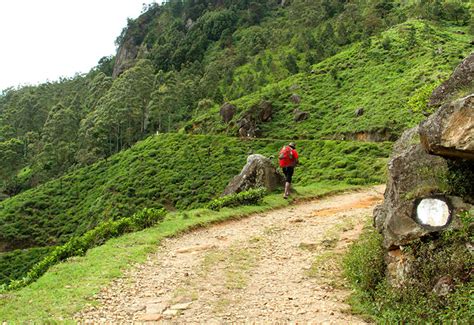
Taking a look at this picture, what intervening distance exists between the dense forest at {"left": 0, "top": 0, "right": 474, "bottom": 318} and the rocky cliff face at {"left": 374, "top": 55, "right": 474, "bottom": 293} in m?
11.0

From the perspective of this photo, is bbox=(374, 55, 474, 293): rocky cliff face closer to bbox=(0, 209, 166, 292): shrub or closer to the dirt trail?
the dirt trail

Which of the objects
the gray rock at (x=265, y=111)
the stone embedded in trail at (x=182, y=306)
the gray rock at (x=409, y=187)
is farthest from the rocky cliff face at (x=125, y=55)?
the stone embedded in trail at (x=182, y=306)

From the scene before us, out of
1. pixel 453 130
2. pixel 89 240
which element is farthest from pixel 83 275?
pixel 453 130

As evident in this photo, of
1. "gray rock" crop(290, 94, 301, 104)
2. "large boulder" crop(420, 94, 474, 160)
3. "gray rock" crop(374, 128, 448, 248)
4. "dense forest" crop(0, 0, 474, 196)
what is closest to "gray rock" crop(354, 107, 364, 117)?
"dense forest" crop(0, 0, 474, 196)

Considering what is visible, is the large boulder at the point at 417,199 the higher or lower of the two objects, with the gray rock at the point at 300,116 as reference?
higher

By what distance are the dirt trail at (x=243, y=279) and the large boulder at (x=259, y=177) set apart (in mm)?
6951

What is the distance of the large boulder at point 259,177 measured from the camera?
23.4 m

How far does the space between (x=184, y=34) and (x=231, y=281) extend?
455 feet

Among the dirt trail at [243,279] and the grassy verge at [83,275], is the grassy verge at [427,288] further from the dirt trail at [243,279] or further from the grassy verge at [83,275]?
the grassy verge at [83,275]

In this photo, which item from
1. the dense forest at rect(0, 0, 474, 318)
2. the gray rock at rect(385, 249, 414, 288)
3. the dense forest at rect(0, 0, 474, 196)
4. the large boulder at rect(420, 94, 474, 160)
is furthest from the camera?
the dense forest at rect(0, 0, 474, 196)

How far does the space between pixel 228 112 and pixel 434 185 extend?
54.7m

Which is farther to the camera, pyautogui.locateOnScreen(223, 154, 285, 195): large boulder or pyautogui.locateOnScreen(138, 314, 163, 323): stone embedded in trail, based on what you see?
pyautogui.locateOnScreen(223, 154, 285, 195): large boulder

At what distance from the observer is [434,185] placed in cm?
891

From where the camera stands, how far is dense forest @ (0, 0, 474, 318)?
4403cm
